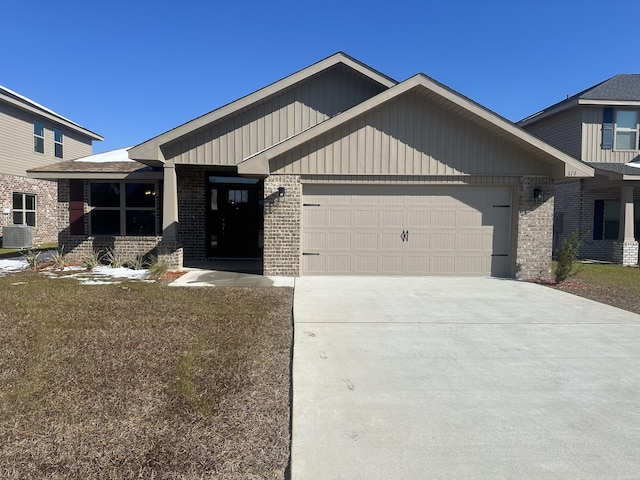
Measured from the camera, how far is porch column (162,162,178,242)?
421 inches

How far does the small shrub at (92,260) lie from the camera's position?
11.0 metres

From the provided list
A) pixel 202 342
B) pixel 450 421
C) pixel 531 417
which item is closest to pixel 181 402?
pixel 202 342

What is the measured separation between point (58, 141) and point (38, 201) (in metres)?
3.70

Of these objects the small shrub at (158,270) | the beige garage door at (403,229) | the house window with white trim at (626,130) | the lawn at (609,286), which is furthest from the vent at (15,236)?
the house window with white trim at (626,130)

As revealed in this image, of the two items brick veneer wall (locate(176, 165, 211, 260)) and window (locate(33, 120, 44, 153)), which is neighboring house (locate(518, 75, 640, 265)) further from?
window (locate(33, 120, 44, 153))

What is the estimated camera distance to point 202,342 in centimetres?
494

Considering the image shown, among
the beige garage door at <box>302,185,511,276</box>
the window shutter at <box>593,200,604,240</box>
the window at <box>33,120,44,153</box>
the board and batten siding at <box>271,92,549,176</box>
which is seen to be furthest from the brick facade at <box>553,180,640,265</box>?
the window at <box>33,120,44,153</box>

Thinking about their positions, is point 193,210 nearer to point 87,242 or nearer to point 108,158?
point 87,242

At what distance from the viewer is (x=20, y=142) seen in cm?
1806

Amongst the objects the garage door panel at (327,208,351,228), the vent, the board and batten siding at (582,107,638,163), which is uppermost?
the board and batten siding at (582,107,638,163)

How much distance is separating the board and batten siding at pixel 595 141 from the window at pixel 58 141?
24.9m

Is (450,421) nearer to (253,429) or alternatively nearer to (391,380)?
(391,380)

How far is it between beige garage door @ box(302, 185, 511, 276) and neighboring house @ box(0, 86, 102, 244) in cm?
1391

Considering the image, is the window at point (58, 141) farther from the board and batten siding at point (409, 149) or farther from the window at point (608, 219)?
the window at point (608, 219)
